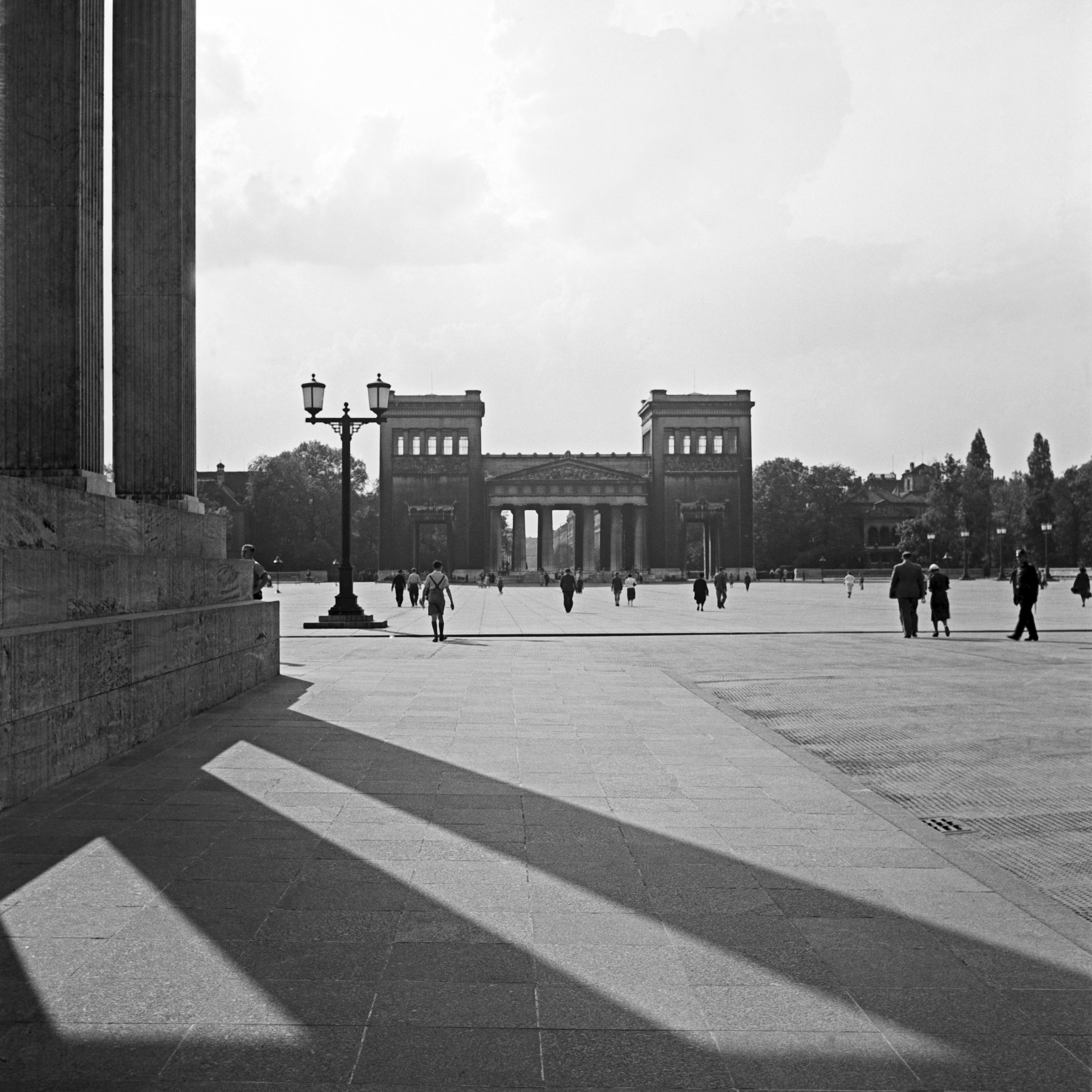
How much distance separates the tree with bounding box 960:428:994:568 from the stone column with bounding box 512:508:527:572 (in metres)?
38.3

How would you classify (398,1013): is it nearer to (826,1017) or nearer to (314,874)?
(826,1017)

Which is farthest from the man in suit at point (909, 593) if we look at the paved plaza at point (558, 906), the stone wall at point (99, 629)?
the stone wall at point (99, 629)

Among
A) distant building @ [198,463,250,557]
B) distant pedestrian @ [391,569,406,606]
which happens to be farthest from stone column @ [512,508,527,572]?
distant pedestrian @ [391,569,406,606]

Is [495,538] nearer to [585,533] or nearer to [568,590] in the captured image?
[585,533]

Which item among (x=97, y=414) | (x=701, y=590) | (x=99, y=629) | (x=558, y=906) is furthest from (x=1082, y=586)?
(x=558, y=906)

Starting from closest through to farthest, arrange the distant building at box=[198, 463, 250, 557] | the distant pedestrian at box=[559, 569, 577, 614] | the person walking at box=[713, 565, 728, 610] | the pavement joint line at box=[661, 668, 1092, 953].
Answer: the pavement joint line at box=[661, 668, 1092, 953] < the distant pedestrian at box=[559, 569, 577, 614] < the person walking at box=[713, 565, 728, 610] < the distant building at box=[198, 463, 250, 557]

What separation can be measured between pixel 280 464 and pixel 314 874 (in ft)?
325

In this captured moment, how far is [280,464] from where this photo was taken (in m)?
101

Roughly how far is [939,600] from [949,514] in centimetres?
8267

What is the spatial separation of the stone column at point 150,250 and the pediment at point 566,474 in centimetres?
9059

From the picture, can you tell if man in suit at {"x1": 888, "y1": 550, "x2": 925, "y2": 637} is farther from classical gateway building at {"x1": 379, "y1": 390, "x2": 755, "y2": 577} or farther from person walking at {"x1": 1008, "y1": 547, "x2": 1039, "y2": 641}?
classical gateway building at {"x1": 379, "y1": 390, "x2": 755, "y2": 577}

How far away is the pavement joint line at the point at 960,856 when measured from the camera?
4414mm

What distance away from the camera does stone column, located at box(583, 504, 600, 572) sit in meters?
103

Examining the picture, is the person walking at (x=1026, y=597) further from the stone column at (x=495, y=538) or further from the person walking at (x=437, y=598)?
the stone column at (x=495, y=538)
